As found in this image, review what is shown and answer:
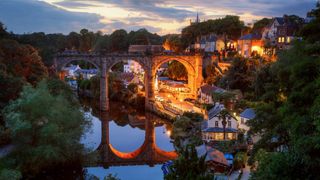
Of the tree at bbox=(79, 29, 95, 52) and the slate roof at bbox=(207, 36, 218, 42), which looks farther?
the tree at bbox=(79, 29, 95, 52)

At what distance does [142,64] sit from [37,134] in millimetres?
32179

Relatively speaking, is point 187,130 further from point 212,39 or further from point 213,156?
point 212,39

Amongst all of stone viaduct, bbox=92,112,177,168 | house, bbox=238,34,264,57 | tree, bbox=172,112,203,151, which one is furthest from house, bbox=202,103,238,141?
house, bbox=238,34,264,57

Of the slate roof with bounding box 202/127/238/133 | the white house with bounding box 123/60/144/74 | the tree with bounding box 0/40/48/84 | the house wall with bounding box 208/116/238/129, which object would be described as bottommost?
the slate roof with bounding box 202/127/238/133

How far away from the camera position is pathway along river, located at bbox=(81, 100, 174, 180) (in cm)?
2669

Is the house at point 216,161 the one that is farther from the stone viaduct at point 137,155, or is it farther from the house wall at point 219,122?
the house wall at point 219,122

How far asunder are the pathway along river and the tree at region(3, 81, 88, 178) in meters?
4.16

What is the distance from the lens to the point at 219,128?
30328mm

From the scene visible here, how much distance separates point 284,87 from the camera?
57.0 ft

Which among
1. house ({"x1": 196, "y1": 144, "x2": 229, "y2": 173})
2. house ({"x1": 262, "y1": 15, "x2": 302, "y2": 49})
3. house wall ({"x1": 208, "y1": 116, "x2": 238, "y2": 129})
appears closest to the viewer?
house ({"x1": 196, "y1": 144, "x2": 229, "y2": 173})

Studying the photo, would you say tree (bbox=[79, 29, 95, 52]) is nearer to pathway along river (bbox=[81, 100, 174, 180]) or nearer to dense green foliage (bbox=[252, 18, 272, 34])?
dense green foliage (bbox=[252, 18, 272, 34])

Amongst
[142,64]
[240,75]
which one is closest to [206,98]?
[240,75]

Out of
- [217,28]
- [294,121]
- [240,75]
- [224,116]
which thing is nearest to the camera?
[294,121]

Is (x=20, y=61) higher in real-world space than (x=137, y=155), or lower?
higher
